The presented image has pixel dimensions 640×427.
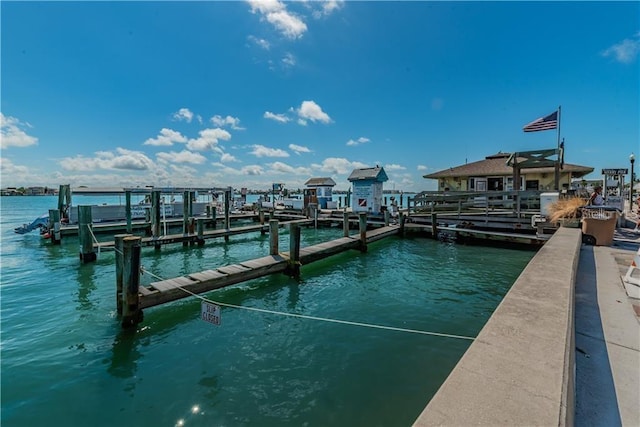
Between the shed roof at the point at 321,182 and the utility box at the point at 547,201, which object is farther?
the shed roof at the point at 321,182

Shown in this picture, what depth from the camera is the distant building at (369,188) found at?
63.4 feet

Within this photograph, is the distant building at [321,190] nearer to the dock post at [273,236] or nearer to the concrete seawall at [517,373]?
the dock post at [273,236]

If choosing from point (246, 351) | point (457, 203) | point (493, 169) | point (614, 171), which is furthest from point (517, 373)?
point (493, 169)

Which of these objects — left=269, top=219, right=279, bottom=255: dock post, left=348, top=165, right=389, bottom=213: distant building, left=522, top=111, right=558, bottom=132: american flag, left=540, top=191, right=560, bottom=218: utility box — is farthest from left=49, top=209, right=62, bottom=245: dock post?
left=522, top=111, right=558, bottom=132: american flag

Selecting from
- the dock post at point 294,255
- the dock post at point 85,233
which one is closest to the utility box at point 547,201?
the dock post at point 294,255

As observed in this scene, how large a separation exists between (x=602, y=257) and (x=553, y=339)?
7.02 m

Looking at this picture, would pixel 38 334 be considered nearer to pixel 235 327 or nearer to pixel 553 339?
pixel 235 327

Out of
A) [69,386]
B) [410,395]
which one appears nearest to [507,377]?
[410,395]

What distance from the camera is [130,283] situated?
20.7ft

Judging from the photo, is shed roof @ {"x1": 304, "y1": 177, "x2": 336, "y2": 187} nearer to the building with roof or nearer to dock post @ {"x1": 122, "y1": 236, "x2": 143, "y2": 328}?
the building with roof

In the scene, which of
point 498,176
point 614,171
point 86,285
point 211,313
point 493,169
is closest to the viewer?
point 211,313

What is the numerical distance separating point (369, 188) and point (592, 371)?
16.8 m

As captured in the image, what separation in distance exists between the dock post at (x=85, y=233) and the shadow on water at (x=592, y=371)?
14.3 meters

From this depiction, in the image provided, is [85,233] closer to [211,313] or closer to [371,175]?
[211,313]
